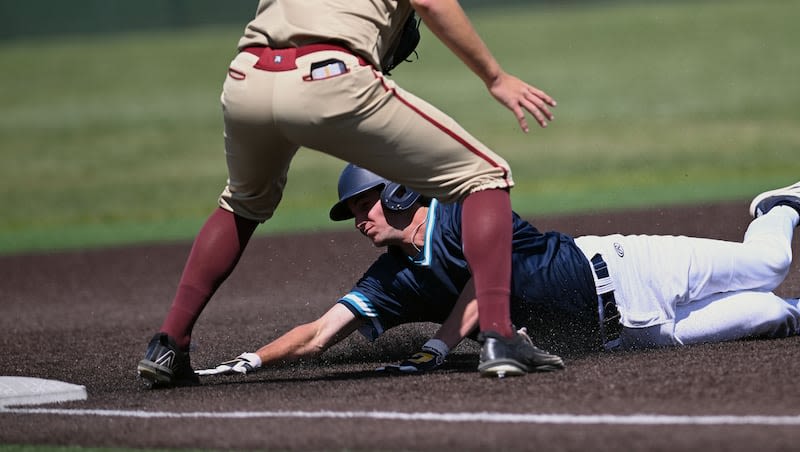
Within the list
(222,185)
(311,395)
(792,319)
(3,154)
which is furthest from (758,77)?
(311,395)

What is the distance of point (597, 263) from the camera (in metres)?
4.84

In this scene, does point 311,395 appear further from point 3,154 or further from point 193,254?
→ point 3,154

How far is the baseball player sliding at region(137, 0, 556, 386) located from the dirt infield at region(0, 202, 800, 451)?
374mm

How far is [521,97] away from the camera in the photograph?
4195 mm

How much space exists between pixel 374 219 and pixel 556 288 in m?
0.78

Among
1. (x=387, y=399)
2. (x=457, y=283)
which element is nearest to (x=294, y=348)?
(x=457, y=283)

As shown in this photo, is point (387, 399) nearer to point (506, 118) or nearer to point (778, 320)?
point (778, 320)

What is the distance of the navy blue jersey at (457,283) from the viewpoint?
4.77m

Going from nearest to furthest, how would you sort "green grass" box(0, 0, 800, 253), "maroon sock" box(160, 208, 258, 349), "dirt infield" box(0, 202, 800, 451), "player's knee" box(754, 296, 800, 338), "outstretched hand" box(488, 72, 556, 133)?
"dirt infield" box(0, 202, 800, 451) < "outstretched hand" box(488, 72, 556, 133) < "maroon sock" box(160, 208, 258, 349) < "player's knee" box(754, 296, 800, 338) < "green grass" box(0, 0, 800, 253)

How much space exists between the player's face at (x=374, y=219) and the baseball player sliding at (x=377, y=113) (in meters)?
0.56

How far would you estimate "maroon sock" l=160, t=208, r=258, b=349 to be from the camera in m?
4.60

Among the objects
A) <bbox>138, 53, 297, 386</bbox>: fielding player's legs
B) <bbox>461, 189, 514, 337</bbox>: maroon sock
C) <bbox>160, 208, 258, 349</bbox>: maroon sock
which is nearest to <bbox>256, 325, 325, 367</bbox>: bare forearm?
<bbox>138, 53, 297, 386</bbox>: fielding player's legs

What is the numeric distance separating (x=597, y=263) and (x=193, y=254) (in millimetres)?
1622

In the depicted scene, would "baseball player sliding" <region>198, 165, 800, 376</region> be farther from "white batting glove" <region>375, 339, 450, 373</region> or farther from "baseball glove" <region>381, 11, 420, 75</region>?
"baseball glove" <region>381, 11, 420, 75</region>
